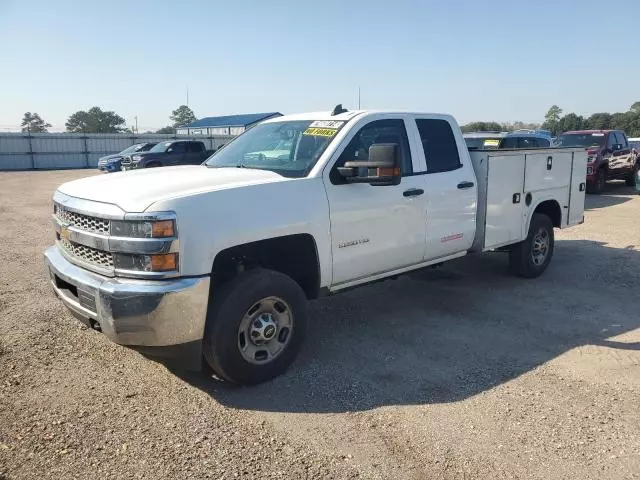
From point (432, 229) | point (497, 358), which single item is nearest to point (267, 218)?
point (432, 229)

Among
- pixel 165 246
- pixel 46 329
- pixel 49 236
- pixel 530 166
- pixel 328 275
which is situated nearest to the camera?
pixel 165 246

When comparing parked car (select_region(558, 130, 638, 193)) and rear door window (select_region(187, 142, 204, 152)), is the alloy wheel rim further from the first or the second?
rear door window (select_region(187, 142, 204, 152))

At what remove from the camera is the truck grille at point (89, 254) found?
11.9 ft

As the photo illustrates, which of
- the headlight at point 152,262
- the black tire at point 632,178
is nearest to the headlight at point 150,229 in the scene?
the headlight at point 152,262

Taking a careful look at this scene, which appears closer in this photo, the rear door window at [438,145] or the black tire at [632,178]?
the rear door window at [438,145]

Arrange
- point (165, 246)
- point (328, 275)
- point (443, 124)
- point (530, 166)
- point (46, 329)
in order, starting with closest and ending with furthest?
point (165, 246)
point (328, 275)
point (46, 329)
point (443, 124)
point (530, 166)

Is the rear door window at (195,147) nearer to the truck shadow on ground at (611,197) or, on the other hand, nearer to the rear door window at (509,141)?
the rear door window at (509,141)

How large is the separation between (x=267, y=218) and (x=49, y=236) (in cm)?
748

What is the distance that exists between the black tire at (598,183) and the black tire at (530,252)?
10108 millimetres

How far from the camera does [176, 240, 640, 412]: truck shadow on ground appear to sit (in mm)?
Answer: 3865

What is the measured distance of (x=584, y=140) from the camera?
16125 millimetres

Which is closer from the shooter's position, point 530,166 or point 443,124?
point 443,124

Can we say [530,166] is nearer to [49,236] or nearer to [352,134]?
[352,134]

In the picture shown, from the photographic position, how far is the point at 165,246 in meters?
3.36
